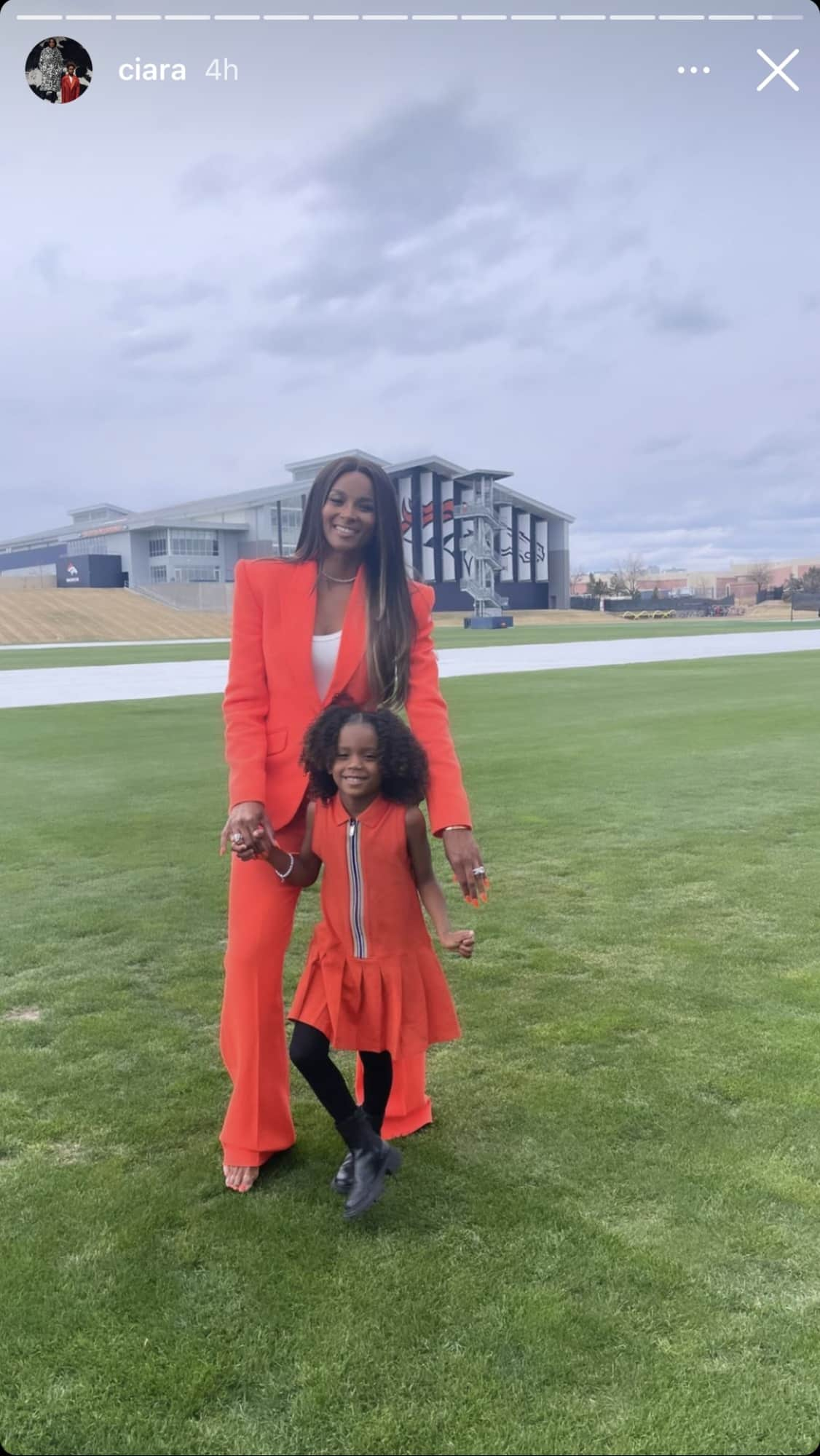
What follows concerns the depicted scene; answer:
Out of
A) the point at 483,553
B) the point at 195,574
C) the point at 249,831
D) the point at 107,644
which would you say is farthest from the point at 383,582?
the point at 195,574

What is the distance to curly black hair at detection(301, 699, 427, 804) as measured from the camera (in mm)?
2895

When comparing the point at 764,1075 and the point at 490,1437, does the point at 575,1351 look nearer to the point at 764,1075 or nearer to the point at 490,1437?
the point at 490,1437

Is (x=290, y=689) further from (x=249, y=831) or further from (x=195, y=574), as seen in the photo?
(x=195, y=574)

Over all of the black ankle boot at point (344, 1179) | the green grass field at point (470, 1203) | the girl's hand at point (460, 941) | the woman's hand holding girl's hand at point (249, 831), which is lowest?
the green grass field at point (470, 1203)

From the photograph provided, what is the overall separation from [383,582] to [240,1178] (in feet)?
5.89

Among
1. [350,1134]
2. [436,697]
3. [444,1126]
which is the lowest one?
[444,1126]

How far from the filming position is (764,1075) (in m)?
3.69

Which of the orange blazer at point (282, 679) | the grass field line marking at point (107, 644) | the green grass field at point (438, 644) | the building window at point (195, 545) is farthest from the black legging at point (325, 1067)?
the building window at point (195, 545)

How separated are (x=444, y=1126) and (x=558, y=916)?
7.63 ft

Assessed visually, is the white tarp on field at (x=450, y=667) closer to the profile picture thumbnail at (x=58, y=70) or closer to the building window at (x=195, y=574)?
the profile picture thumbnail at (x=58, y=70)

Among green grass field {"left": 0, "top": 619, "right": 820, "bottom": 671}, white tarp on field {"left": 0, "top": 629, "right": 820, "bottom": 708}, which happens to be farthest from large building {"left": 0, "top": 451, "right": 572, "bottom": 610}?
white tarp on field {"left": 0, "top": 629, "right": 820, "bottom": 708}

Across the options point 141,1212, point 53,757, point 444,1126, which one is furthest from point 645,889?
point 53,757

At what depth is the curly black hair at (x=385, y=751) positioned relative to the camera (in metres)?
2.89

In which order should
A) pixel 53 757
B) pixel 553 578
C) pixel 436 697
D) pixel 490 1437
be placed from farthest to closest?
pixel 553 578
pixel 53 757
pixel 436 697
pixel 490 1437
